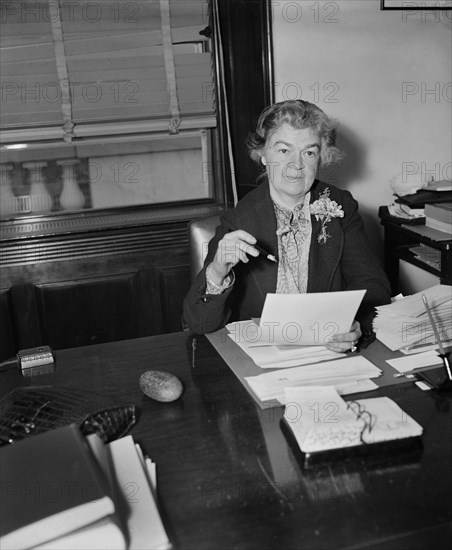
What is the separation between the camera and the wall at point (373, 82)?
8.81 ft

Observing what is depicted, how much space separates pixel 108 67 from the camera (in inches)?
102

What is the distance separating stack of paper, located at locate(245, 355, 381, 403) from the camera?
1.29 metres

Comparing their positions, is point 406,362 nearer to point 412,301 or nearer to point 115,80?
point 412,301

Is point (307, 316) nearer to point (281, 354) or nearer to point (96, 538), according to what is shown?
point (281, 354)

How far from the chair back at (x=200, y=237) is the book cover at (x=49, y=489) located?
107 cm

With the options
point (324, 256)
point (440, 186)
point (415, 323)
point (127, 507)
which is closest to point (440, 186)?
point (440, 186)

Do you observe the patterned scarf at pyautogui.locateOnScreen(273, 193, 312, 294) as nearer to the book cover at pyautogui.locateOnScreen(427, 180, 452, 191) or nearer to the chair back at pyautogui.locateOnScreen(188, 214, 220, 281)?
the chair back at pyautogui.locateOnScreen(188, 214, 220, 281)

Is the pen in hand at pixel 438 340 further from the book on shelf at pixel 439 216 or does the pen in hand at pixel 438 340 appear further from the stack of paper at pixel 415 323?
the book on shelf at pixel 439 216

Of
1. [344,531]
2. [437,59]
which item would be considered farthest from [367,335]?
[437,59]

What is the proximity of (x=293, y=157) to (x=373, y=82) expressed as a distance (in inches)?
44.5

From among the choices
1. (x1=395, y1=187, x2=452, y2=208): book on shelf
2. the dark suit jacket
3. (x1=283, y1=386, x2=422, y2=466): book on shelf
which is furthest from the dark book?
(x1=395, y1=187, x2=452, y2=208): book on shelf

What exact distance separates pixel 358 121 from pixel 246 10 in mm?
686

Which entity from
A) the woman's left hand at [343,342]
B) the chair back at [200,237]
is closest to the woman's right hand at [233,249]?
the woman's left hand at [343,342]

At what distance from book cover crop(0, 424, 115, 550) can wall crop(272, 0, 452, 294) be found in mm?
2055
